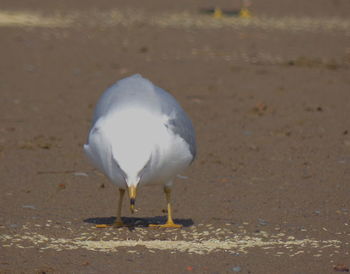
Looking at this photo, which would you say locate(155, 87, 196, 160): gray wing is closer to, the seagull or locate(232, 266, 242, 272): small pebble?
the seagull

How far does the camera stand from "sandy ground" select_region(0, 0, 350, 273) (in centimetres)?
605

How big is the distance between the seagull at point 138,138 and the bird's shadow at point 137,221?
1.47 ft

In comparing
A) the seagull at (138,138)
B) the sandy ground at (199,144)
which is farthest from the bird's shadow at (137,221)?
the seagull at (138,138)

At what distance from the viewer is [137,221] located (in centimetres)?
695

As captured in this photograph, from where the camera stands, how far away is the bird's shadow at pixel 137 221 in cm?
683

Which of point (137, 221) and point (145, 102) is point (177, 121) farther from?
point (137, 221)

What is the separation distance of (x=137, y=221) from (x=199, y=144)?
2849mm

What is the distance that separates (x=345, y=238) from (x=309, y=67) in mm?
8290

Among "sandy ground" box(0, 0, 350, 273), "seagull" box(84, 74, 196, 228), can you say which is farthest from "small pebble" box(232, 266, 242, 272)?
"seagull" box(84, 74, 196, 228)

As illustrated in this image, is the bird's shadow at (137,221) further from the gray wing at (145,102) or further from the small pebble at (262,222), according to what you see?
the gray wing at (145,102)

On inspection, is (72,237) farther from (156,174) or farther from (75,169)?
(75,169)

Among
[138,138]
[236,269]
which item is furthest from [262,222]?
[138,138]

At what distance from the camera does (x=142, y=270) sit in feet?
18.4

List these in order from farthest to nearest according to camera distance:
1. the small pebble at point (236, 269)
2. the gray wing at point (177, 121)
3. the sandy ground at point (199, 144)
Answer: the gray wing at point (177, 121) < the sandy ground at point (199, 144) < the small pebble at point (236, 269)
